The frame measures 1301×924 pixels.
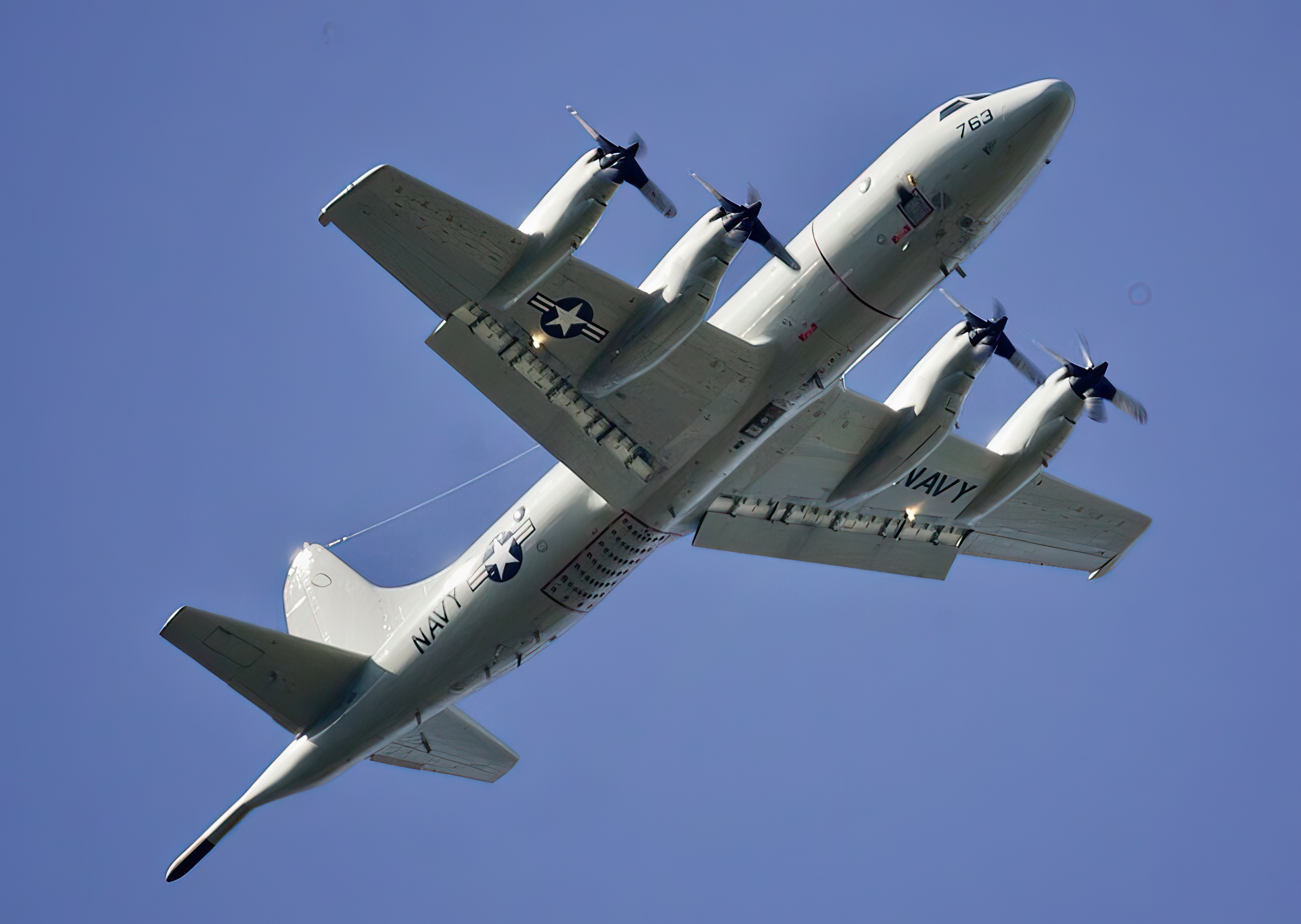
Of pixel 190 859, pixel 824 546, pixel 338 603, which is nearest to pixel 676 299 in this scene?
pixel 824 546

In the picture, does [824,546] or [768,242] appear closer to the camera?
[768,242]

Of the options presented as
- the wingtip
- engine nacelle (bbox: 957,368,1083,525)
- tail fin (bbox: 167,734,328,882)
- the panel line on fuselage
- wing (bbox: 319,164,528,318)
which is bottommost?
the wingtip

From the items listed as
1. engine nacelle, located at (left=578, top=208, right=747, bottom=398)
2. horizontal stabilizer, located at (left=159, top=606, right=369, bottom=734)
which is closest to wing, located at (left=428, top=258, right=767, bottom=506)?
engine nacelle, located at (left=578, top=208, right=747, bottom=398)

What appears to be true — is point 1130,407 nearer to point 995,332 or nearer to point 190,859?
point 995,332

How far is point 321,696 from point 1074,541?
15.9 m

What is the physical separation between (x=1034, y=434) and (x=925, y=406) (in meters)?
2.78

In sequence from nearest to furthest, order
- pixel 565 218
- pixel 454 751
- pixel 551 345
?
1. pixel 565 218
2. pixel 551 345
3. pixel 454 751

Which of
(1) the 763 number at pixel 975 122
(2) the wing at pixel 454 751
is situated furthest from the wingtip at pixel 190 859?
(1) the 763 number at pixel 975 122

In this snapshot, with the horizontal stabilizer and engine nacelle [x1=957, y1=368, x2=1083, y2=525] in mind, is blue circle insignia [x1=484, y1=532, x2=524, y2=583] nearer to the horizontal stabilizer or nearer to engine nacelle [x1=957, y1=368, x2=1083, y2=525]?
the horizontal stabilizer

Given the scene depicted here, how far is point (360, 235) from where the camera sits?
2045cm

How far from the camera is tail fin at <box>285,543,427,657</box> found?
25.5 m

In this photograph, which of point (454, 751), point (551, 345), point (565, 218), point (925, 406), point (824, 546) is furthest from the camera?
point (454, 751)

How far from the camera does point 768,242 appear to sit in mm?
21062

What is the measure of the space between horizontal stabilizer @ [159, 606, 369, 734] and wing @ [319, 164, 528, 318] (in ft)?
24.6
